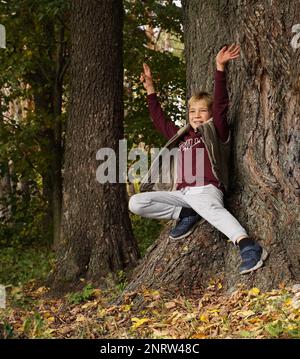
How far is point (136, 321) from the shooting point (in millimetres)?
6168

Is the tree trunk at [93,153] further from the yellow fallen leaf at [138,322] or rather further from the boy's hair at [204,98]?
the boy's hair at [204,98]

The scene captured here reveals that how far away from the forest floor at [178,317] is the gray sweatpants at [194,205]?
62 centimetres

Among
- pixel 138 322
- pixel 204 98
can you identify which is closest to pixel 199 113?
pixel 204 98

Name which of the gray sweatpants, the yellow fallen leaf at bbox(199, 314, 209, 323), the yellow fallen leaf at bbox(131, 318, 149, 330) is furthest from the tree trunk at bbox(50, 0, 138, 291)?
the yellow fallen leaf at bbox(199, 314, 209, 323)

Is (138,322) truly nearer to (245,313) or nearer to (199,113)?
(245,313)

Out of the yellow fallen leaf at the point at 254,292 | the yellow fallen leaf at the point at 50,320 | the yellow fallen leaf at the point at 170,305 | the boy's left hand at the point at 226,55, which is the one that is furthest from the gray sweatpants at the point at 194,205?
the yellow fallen leaf at the point at 50,320

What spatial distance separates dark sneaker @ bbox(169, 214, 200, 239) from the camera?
673 cm

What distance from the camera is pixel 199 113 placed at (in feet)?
21.1

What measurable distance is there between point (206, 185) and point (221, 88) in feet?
3.17

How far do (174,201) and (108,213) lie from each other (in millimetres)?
2370

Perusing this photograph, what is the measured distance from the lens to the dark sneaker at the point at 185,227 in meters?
6.73

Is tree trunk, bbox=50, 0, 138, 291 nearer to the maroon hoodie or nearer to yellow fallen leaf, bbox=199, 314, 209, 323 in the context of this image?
the maroon hoodie

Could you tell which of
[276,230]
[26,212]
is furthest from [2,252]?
[276,230]

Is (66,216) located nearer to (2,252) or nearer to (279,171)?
(279,171)
